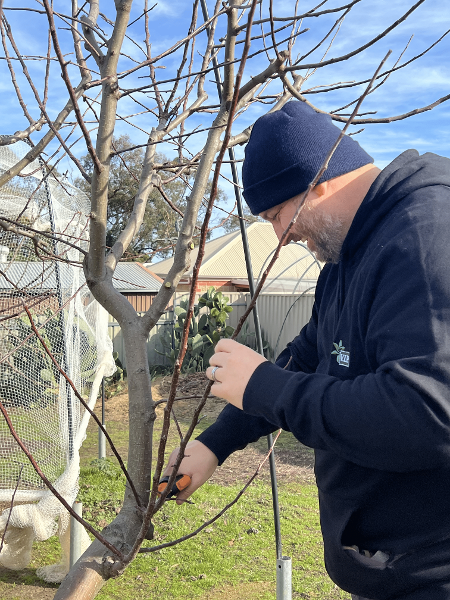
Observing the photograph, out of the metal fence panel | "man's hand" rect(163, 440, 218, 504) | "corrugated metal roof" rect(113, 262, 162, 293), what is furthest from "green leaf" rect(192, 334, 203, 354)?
"man's hand" rect(163, 440, 218, 504)

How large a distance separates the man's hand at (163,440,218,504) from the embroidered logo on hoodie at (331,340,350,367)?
1.70ft

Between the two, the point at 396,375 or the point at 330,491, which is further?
the point at 330,491

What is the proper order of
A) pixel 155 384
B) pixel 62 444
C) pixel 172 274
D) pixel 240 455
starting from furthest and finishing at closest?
pixel 155 384, pixel 240 455, pixel 62 444, pixel 172 274

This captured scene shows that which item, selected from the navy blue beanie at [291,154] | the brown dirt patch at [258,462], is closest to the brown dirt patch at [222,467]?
the brown dirt patch at [258,462]

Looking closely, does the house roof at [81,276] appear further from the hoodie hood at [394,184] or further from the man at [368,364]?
the hoodie hood at [394,184]

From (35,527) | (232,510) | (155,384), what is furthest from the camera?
(155,384)

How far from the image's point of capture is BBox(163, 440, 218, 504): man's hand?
1.48 meters

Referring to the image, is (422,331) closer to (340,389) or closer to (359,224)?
(340,389)

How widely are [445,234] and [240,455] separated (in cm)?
605

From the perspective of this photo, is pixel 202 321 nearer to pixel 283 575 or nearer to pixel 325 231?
pixel 283 575

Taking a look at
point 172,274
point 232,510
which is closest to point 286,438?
point 232,510

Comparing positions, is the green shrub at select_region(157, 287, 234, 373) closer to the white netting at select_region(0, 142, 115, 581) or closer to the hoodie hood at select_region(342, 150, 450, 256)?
the white netting at select_region(0, 142, 115, 581)

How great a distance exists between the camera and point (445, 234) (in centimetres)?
96

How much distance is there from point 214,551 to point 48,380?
Answer: 1.78 metres
